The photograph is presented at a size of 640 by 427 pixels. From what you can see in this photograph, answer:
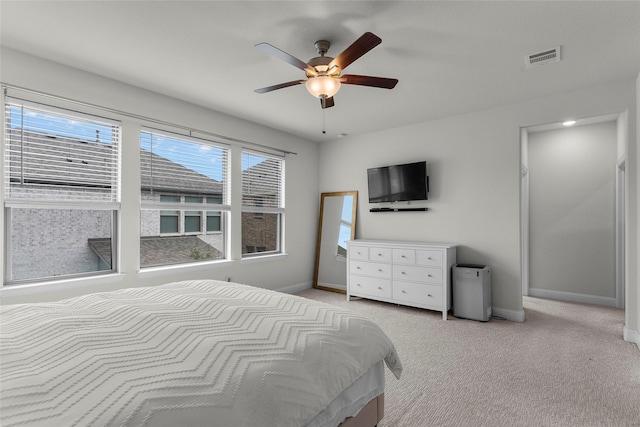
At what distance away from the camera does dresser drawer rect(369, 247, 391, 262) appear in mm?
4191

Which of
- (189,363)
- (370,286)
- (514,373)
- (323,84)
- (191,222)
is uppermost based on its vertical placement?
(323,84)

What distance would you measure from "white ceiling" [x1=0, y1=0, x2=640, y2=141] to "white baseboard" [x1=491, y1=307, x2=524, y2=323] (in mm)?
2415

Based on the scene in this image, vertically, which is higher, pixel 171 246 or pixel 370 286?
pixel 171 246

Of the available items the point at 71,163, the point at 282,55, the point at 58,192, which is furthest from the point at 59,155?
the point at 282,55

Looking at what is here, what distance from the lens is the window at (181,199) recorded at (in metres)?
3.46

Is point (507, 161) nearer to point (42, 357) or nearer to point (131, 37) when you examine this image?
point (131, 37)

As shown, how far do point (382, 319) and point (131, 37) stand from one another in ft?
11.8

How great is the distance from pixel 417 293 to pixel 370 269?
2.29 ft

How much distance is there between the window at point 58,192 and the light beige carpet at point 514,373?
2950 mm

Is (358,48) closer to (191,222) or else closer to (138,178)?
(138,178)

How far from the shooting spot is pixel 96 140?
306 cm

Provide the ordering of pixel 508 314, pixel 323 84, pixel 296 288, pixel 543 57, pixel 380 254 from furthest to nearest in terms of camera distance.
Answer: pixel 296 288
pixel 380 254
pixel 508 314
pixel 543 57
pixel 323 84

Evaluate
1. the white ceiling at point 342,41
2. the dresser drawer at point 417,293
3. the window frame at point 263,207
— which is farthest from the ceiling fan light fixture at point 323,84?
the dresser drawer at point 417,293

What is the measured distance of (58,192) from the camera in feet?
9.20
